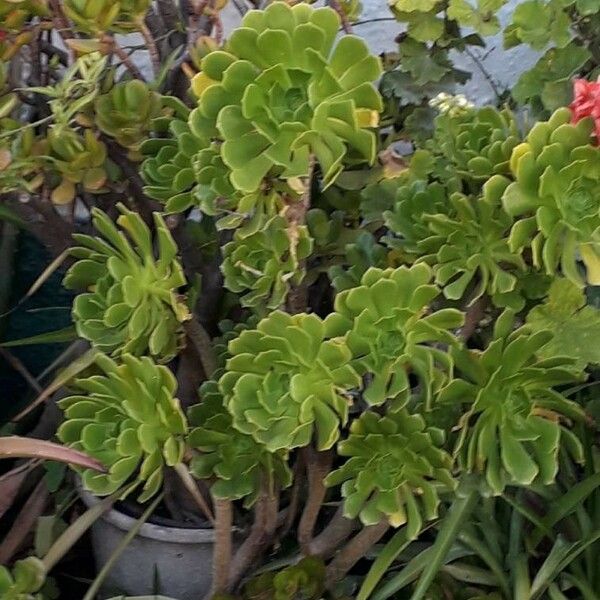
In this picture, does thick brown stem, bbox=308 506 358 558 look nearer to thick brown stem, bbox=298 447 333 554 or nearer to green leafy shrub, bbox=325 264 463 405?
thick brown stem, bbox=298 447 333 554

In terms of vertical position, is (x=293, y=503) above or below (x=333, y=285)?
below

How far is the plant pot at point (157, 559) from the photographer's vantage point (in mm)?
921

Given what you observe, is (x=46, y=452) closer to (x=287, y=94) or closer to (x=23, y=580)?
(x=23, y=580)

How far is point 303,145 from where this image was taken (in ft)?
1.97

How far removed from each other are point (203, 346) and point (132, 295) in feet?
0.49

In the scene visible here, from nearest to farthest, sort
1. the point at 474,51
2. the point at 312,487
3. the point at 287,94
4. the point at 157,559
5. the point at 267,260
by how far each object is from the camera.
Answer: the point at 287,94 → the point at 267,260 → the point at 312,487 → the point at 157,559 → the point at 474,51

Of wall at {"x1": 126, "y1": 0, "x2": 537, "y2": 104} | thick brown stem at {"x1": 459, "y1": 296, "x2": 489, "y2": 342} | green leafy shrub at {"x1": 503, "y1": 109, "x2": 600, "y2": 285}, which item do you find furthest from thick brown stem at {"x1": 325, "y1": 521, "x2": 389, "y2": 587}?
wall at {"x1": 126, "y1": 0, "x2": 537, "y2": 104}

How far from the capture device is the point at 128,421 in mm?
718

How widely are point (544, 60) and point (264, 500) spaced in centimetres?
56

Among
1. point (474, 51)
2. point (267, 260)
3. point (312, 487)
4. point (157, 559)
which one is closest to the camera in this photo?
point (267, 260)

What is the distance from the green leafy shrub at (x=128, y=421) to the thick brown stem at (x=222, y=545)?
79 millimetres

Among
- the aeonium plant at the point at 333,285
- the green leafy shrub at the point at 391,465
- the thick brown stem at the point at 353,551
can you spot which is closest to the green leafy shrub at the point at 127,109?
the aeonium plant at the point at 333,285

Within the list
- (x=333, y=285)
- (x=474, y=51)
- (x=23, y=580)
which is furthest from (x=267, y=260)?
(x=474, y=51)

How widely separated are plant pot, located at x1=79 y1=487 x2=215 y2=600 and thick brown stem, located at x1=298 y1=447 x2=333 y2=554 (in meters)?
0.12
